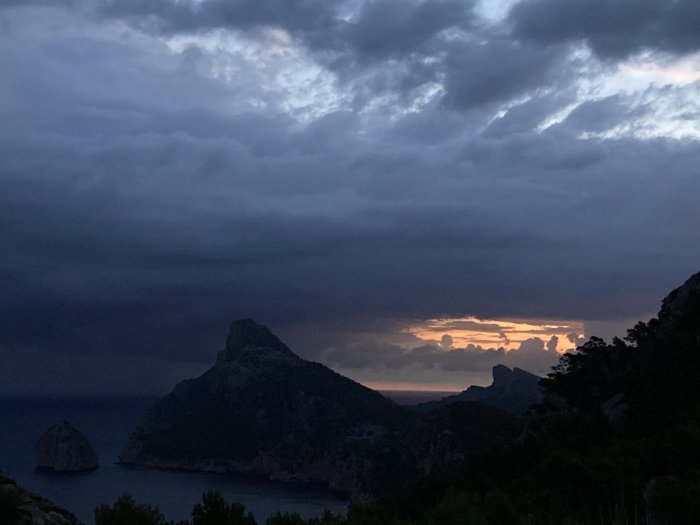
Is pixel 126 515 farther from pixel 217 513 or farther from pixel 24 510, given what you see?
pixel 24 510

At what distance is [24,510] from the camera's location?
Answer: 3056cm

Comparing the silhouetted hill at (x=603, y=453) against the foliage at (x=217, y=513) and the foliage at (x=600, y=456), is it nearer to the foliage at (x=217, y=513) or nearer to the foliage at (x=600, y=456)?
the foliage at (x=600, y=456)

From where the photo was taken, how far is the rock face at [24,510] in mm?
29656

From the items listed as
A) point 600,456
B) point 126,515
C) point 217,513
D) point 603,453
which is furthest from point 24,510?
point 603,453

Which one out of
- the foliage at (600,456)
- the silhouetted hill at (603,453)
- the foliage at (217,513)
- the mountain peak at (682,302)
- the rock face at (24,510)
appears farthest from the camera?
the mountain peak at (682,302)

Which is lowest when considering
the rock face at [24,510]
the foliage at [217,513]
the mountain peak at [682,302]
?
the foliage at [217,513]

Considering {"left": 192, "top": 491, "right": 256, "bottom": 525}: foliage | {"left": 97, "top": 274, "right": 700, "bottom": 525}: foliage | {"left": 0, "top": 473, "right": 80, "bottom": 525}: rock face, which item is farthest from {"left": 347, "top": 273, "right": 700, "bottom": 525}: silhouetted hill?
{"left": 0, "top": 473, "right": 80, "bottom": 525}: rock face

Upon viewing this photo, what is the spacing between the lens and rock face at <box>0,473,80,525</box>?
97.3 ft

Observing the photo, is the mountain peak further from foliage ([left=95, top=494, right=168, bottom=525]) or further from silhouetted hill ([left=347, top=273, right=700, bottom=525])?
foliage ([left=95, top=494, right=168, bottom=525])

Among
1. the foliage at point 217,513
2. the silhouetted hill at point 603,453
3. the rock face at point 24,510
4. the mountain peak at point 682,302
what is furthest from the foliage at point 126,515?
the mountain peak at point 682,302

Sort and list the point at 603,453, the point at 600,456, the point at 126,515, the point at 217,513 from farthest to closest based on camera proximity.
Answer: the point at 603,453
the point at 600,456
the point at 217,513
the point at 126,515

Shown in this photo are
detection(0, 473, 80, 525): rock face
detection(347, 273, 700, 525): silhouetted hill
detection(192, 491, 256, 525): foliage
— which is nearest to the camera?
detection(0, 473, 80, 525): rock face

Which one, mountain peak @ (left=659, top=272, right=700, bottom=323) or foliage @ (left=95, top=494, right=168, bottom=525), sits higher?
mountain peak @ (left=659, top=272, right=700, bottom=323)

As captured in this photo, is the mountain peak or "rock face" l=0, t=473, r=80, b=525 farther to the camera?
the mountain peak
